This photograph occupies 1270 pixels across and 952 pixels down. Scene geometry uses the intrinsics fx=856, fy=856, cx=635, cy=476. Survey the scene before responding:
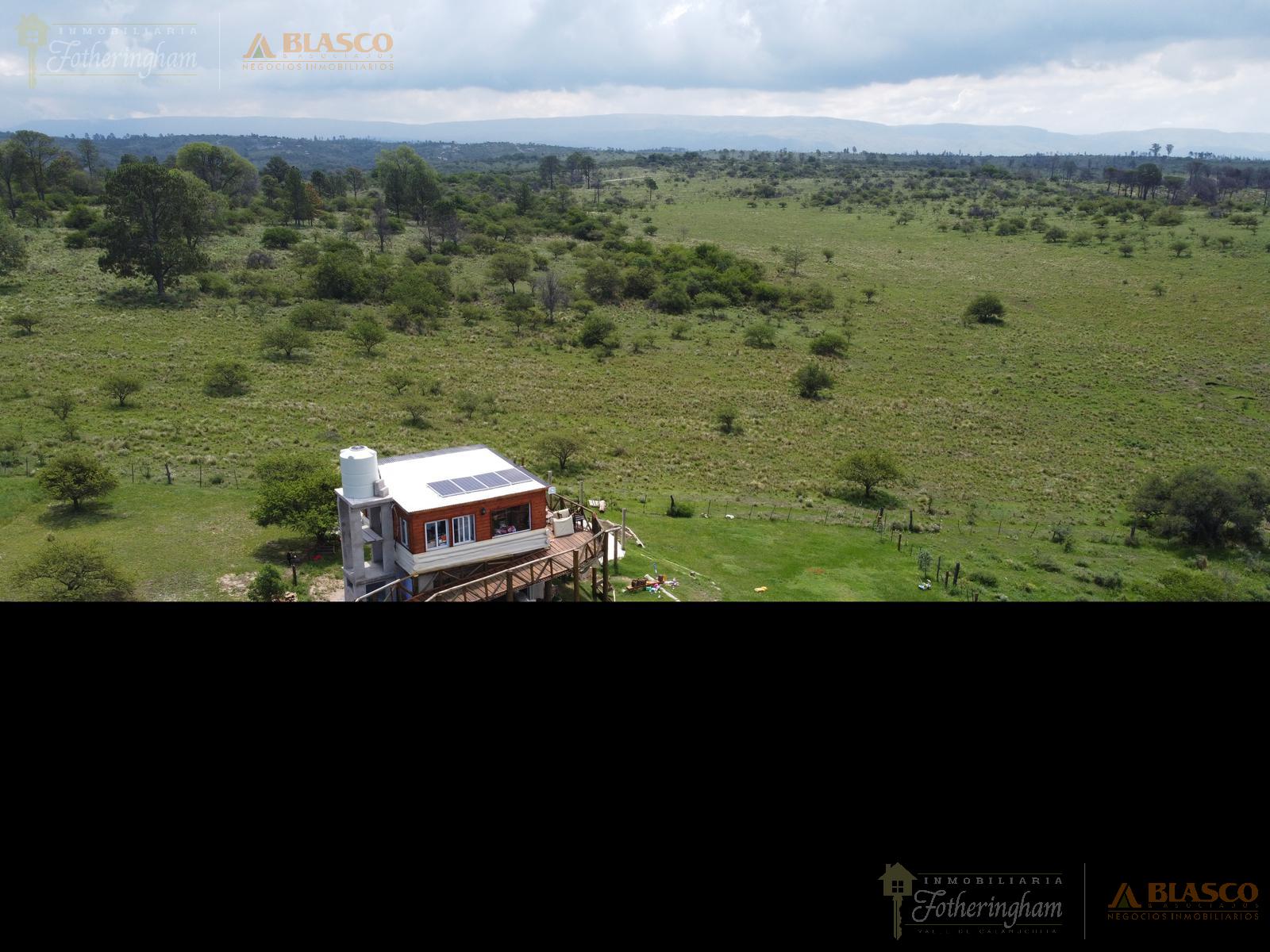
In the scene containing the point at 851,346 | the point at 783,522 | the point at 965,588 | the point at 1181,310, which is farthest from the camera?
the point at 1181,310

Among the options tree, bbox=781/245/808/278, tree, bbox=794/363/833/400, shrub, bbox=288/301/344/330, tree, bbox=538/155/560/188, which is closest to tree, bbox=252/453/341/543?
tree, bbox=794/363/833/400

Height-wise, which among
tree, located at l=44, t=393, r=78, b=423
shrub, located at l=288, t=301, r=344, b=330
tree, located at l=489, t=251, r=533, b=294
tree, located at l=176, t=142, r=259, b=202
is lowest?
tree, located at l=44, t=393, r=78, b=423

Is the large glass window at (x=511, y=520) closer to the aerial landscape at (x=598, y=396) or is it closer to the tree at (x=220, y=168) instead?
the aerial landscape at (x=598, y=396)

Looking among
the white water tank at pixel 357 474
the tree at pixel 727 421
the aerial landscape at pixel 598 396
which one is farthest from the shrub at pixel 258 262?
the white water tank at pixel 357 474

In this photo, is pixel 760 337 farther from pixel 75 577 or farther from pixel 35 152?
pixel 35 152

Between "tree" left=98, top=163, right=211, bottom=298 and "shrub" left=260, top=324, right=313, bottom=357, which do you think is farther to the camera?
"tree" left=98, top=163, right=211, bottom=298

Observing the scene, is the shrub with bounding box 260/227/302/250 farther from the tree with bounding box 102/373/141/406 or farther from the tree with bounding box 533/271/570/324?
the tree with bounding box 102/373/141/406
